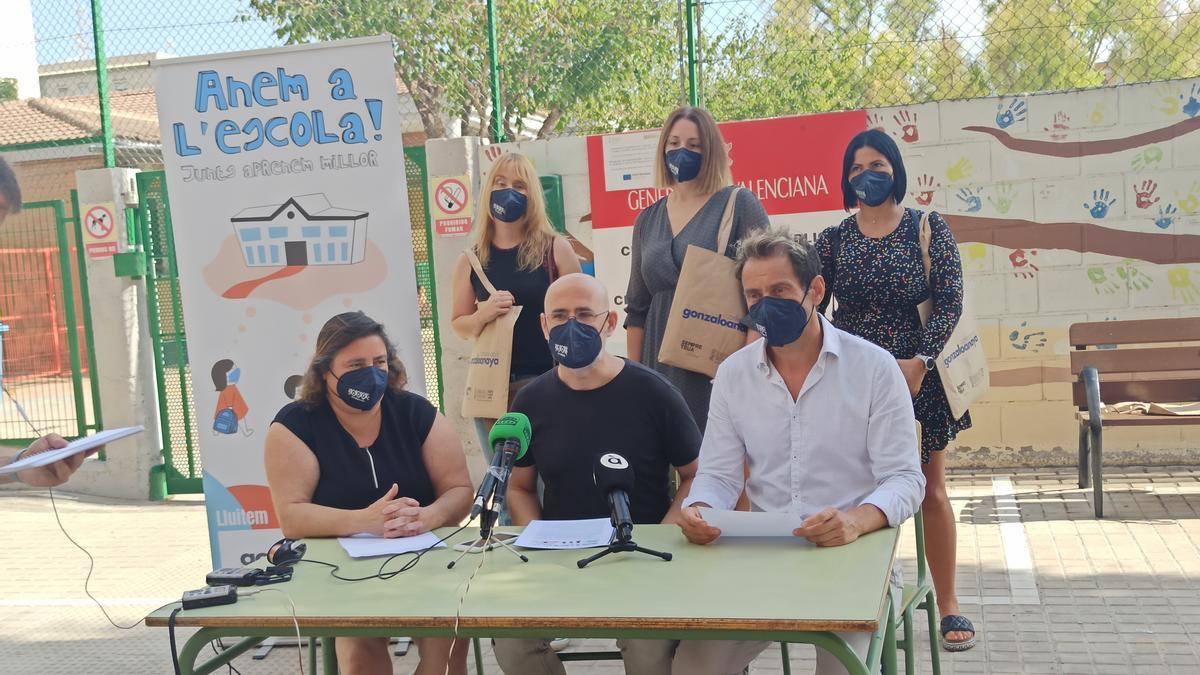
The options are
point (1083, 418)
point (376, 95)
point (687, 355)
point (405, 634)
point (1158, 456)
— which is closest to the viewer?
point (405, 634)

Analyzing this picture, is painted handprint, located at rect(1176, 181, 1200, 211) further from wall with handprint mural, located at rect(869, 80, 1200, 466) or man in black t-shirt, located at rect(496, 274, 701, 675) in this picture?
man in black t-shirt, located at rect(496, 274, 701, 675)

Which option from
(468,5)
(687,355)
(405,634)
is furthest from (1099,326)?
(468,5)

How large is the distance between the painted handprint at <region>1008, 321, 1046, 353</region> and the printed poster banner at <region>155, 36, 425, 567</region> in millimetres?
4189

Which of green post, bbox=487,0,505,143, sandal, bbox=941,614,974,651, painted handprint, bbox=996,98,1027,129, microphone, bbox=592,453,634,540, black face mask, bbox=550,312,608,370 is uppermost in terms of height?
green post, bbox=487,0,505,143

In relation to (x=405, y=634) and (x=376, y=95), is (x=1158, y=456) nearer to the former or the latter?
(x=376, y=95)

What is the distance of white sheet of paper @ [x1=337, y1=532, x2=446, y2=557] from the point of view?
10.7 feet

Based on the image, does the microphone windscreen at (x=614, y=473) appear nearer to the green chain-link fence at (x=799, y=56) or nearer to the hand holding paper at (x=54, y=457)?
the hand holding paper at (x=54, y=457)

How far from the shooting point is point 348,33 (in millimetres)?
16125

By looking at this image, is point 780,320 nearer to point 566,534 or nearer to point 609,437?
point 609,437

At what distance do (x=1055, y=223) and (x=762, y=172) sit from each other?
1.82 m

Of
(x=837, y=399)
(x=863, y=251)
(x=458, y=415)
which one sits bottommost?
(x=458, y=415)

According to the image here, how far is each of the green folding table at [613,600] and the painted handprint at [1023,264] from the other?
15.5 ft

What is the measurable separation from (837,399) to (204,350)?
291 centimetres

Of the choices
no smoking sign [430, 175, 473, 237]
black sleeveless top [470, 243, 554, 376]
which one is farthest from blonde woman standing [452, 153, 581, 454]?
no smoking sign [430, 175, 473, 237]
